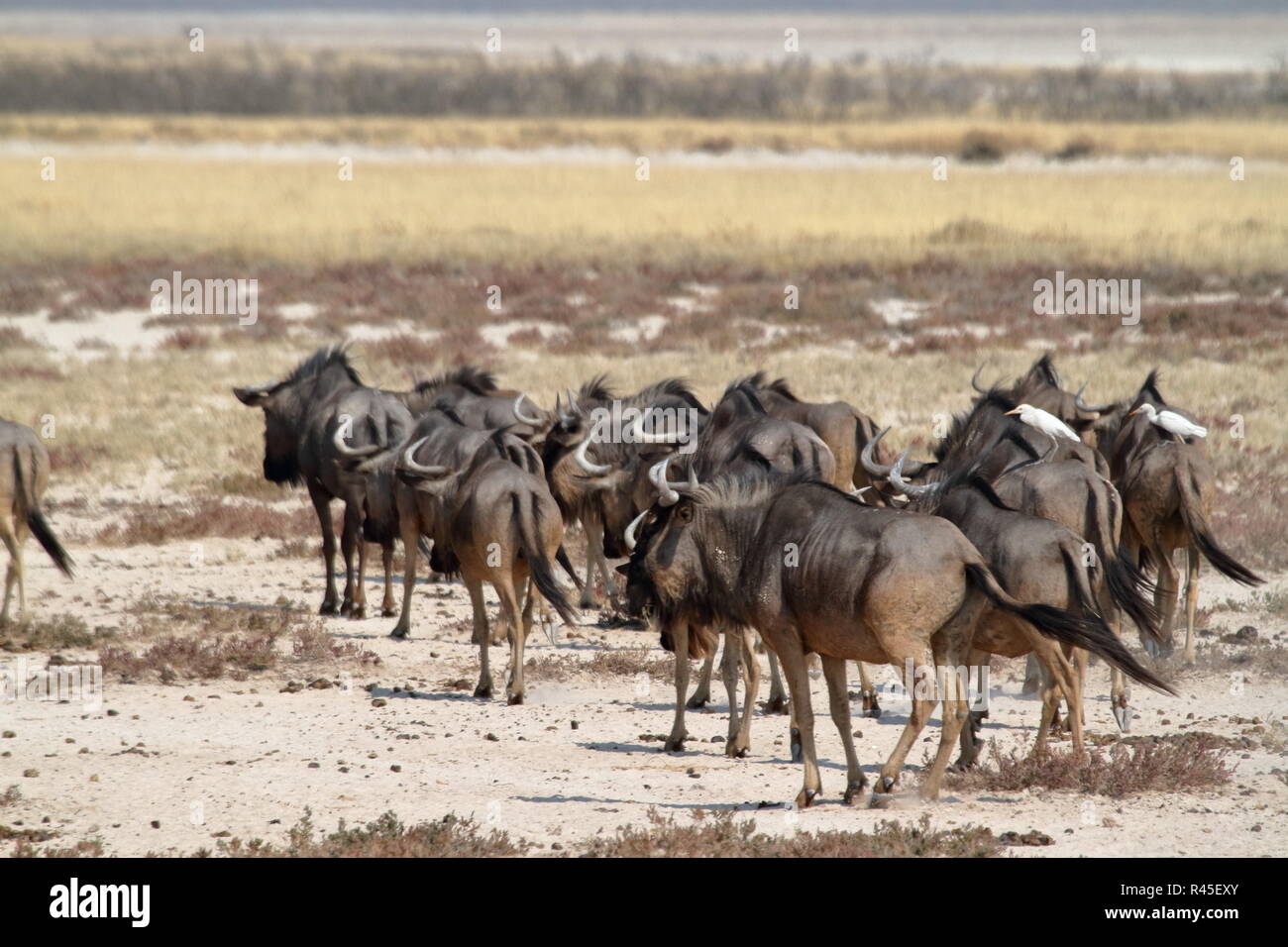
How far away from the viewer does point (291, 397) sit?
15.8 meters

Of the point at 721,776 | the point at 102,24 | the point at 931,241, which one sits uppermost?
the point at 102,24

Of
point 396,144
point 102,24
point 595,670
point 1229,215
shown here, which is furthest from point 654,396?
point 102,24

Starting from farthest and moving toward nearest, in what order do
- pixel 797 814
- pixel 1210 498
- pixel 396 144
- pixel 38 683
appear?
pixel 396 144 < pixel 1210 498 < pixel 38 683 < pixel 797 814

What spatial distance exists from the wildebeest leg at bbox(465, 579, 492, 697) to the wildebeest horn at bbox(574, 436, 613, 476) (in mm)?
1536

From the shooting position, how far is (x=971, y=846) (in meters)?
7.79

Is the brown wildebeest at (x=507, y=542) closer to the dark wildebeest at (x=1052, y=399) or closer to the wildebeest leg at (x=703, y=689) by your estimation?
the wildebeest leg at (x=703, y=689)

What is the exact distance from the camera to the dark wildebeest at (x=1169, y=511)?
12.0 metres

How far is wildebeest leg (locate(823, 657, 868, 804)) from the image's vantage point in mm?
8836

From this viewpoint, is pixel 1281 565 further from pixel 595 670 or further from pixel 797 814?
pixel 797 814

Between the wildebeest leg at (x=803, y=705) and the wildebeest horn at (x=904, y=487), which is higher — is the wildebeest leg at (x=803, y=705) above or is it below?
below

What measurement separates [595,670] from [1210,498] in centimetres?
492

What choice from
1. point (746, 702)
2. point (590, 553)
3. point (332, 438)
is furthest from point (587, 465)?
point (746, 702)

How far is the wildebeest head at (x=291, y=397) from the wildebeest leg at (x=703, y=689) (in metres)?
5.63

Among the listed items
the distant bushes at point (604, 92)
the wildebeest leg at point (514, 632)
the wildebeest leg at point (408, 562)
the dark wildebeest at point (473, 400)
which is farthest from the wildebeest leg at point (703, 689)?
the distant bushes at point (604, 92)
